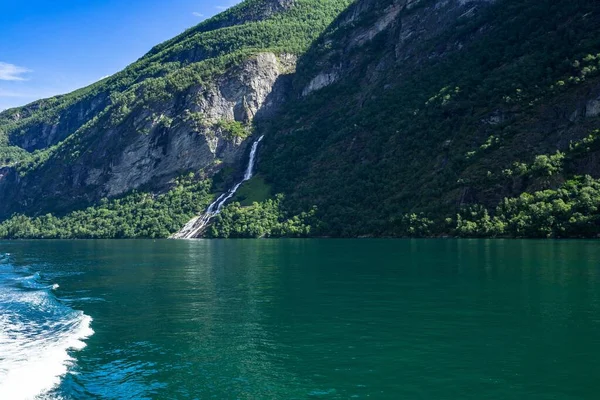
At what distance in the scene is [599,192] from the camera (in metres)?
103

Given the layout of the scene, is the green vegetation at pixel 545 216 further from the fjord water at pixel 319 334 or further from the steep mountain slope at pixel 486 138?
the fjord water at pixel 319 334

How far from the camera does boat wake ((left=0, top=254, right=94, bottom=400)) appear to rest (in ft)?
73.4

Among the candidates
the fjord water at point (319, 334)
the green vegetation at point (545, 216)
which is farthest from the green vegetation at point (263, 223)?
the fjord water at point (319, 334)

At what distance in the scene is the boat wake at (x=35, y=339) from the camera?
22.4 m

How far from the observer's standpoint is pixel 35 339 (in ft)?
99.6

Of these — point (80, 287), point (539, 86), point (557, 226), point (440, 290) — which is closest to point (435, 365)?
point (440, 290)

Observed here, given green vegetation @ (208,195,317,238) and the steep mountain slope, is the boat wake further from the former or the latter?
green vegetation @ (208,195,317,238)

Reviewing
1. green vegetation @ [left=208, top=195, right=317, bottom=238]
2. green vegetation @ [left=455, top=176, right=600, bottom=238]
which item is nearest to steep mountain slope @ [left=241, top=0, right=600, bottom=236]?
green vegetation @ [left=455, top=176, right=600, bottom=238]

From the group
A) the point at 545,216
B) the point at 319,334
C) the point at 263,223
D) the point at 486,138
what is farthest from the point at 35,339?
the point at 263,223

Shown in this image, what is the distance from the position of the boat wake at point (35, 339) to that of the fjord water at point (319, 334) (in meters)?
0.13

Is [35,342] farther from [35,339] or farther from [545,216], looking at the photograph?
[545,216]

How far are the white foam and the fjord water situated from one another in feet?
0.46

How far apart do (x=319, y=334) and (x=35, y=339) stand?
16661 millimetres

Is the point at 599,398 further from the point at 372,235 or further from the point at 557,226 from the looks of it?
the point at 372,235
